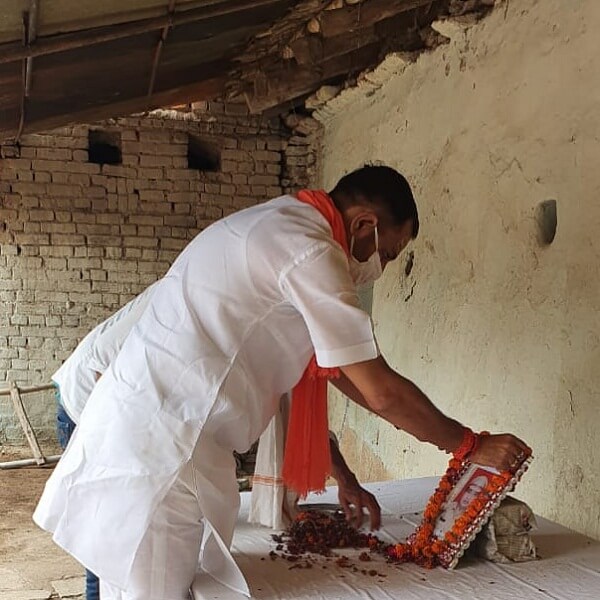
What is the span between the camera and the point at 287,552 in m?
1.76

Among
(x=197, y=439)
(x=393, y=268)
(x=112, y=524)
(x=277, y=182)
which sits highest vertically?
(x=277, y=182)

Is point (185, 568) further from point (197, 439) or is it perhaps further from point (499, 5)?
point (499, 5)

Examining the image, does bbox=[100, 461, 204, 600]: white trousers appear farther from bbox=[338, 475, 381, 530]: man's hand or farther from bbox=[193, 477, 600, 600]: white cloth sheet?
bbox=[338, 475, 381, 530]: man's hand

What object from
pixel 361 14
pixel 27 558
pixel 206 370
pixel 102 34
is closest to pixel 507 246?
pixel 361 14

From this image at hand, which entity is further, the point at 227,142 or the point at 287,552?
the point at 227,142

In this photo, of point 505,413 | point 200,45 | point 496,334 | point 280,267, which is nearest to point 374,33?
point 200,45

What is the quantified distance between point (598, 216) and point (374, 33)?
6.79 feet

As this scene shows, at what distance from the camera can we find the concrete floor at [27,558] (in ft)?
11.0

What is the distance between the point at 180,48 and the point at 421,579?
9.92 feet

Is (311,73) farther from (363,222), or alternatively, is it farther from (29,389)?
(363,222)

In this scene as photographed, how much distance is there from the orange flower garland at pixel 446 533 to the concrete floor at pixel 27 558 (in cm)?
210

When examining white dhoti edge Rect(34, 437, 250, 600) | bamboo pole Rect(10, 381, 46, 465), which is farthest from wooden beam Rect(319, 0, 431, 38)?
bamboo pole Rect(10, 381, 46, 465)

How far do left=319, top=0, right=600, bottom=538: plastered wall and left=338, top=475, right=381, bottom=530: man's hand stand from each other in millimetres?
880

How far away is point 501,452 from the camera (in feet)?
5.43
